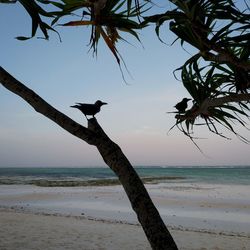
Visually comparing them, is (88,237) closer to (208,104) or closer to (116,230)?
(116,230)

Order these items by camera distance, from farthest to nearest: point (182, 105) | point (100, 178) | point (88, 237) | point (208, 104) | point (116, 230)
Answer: point (100, 178), point (116, 230), point (88, 237), point (182, 105), point (208, 104)

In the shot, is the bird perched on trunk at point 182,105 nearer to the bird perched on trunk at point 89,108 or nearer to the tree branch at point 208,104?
A: the tree branch at point 208,104

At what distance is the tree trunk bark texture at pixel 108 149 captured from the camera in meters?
1.57

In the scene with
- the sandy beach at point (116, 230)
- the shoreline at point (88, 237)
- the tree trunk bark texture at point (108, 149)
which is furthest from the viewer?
the sandy beach at point (116, 230)

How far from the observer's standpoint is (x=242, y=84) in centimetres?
206

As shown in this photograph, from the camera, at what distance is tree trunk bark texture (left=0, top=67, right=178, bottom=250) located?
1.57 metres

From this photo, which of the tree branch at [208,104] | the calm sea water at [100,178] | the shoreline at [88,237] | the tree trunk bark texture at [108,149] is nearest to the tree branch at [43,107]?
the tree trunk bark texture at [108,149]

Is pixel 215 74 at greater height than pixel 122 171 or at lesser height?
greater

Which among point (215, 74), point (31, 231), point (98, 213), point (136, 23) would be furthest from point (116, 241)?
point (136, 23)

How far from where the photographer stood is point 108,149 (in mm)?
1665

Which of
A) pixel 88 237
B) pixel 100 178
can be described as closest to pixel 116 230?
pixel 88 237

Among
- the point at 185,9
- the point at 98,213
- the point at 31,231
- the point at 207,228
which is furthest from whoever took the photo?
the point at 98,213

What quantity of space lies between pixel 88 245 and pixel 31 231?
1.66 metres

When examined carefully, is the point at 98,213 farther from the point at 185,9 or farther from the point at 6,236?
the point at 185,9
